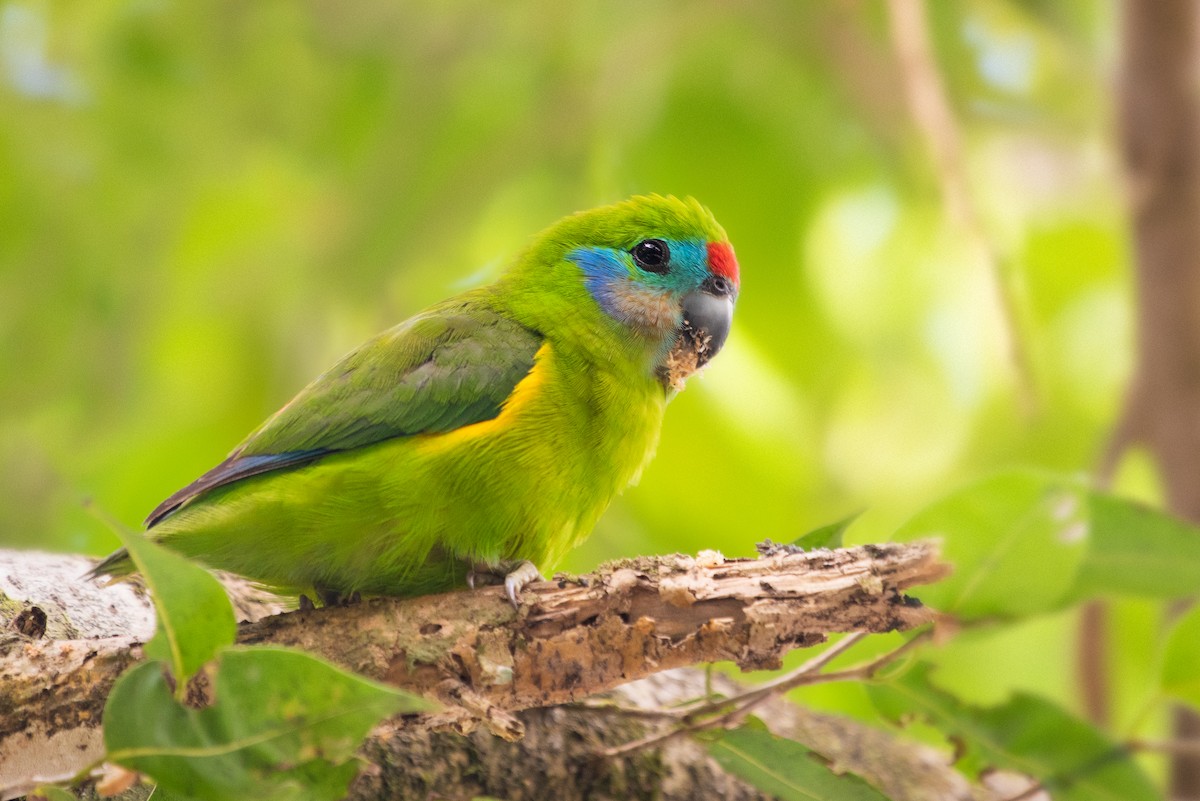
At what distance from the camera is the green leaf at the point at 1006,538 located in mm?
1847

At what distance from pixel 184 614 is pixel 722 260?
1962 mm

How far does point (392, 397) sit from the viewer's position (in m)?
2.55

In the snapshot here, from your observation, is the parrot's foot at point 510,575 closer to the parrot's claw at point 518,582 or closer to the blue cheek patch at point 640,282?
the parrot's claw at point 518,582

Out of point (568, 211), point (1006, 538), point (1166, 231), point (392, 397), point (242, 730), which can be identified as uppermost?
point (568, 211)

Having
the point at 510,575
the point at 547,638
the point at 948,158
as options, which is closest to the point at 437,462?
the point at 510,575

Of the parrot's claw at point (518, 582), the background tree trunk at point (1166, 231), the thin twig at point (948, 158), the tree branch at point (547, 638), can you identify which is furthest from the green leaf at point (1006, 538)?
the background tree trunk at point (1166, 231)

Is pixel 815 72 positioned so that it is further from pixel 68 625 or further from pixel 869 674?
pixel 68 625

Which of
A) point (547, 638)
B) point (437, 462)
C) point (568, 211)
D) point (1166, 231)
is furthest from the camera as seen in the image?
point (568, 211)

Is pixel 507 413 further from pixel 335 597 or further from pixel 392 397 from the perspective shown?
pixel 335 597

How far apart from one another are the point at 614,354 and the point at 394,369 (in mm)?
576

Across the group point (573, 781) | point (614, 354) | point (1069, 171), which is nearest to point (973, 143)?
point (1069, 171)

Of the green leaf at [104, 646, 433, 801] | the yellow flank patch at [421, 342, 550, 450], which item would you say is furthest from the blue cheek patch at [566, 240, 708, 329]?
the green leaf at [104, 646, 433, 801]

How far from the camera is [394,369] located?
2.65 m

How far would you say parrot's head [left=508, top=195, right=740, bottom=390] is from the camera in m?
3.00
